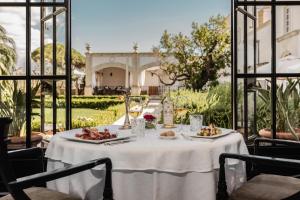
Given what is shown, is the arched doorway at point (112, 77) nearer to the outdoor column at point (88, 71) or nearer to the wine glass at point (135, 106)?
the outdoor column at point (88, 71)

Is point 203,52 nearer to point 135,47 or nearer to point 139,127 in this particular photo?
point 135,47

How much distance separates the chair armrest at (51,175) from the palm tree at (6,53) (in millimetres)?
1553

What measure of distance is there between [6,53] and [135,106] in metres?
1.28

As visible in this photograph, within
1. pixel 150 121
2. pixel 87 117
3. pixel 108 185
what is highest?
pixel 150 121

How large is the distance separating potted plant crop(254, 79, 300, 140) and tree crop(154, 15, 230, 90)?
10.9 m

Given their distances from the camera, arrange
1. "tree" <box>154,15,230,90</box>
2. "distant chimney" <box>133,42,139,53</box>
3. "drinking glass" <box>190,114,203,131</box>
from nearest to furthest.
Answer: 1. "drinking glass" <box>190,114,203,131</box>
2. "tree" <box>154,15,230,90</box>
3. "distant chimney" <box>133,42,139,53</box>

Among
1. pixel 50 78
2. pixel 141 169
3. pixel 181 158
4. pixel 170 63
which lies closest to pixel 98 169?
pixel 141 169

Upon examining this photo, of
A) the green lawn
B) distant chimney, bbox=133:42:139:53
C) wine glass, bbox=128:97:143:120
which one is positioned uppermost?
distant chimney, bbox=133:42:139:53

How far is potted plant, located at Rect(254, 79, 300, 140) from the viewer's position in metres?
2.75

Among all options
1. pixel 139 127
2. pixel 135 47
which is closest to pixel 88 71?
pixel 135 47

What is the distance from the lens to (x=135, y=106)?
2.11 m

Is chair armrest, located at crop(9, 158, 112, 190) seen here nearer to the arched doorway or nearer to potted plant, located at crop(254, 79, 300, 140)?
potted plant, located at crop(254, 79, 300, 140)

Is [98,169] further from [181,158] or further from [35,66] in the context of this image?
[35,66]

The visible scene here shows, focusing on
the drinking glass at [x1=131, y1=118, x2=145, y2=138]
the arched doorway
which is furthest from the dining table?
the arched doorway
